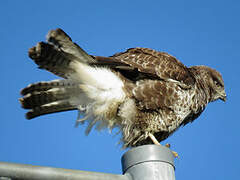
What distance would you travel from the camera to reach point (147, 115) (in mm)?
5070

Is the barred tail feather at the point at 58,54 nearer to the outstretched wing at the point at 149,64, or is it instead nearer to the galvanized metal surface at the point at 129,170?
the outstretched wing at the point at 149,64

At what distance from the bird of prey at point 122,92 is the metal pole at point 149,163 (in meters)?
2.01

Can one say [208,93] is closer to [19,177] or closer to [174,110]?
[174,110]

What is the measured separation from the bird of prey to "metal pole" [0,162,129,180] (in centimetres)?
232

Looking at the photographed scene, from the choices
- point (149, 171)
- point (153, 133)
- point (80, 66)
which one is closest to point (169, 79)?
point (153, 133)

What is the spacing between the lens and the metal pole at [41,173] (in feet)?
6.42

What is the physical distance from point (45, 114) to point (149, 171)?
257 cm

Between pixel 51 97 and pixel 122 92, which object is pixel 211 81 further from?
pixel 51 97

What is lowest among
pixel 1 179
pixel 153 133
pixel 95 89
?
pixel 1 179

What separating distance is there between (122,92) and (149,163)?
249cm

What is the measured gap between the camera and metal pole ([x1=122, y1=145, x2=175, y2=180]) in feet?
7.87

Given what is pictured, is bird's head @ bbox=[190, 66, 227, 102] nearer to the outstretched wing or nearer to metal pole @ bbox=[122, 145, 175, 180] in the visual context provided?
the outstretched wing

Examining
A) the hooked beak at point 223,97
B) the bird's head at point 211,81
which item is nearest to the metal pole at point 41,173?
the bird's head at point 211,81

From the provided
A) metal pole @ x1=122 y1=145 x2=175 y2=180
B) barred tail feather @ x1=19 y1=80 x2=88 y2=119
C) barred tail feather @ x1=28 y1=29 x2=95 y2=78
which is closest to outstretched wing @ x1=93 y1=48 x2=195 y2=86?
barred tail feather @ x1=28 y1=29 x2=95 y2=78
